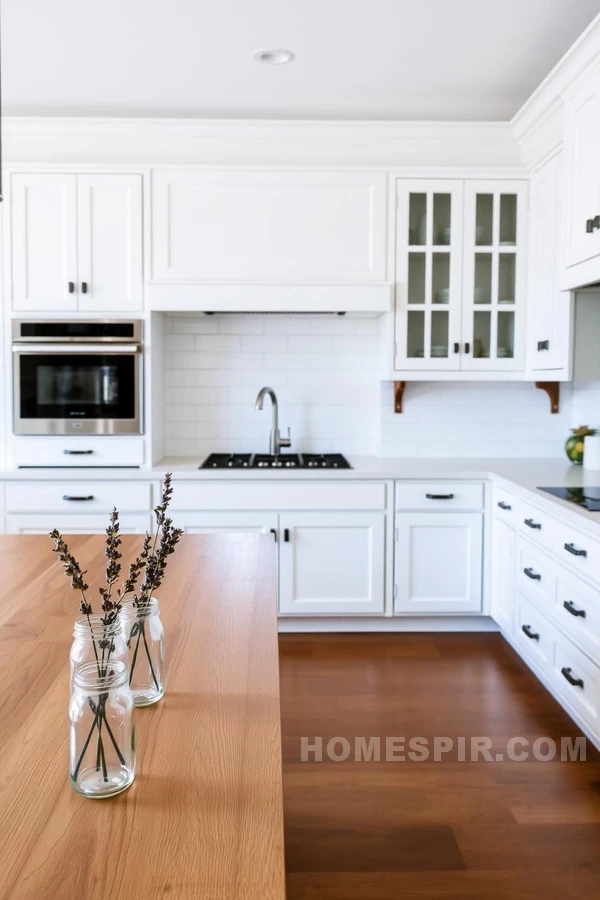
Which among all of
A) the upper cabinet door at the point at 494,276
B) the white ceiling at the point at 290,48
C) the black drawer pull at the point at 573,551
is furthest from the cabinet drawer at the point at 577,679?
the white ceiling at the point at 290,48

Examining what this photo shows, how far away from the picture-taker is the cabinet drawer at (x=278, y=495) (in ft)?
11.0

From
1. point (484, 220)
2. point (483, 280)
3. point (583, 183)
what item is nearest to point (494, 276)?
point (483, 280)

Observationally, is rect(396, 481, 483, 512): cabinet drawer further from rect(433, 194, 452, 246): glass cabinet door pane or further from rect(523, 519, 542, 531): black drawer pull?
rect(433, 194, 452, 246): glass cabinet door pane

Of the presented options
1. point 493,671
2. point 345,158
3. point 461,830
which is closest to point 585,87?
point 345,158

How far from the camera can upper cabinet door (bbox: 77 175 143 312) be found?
3.36 metres

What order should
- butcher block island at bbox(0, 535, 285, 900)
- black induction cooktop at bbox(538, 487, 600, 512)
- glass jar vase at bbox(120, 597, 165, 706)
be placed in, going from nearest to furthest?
butcher block island at bbox(0, 535, 285, 900) < glass jar vase at bbox(120, 597, 165, 706) < black induction cooktop at bbox(538, 487, 600, 512)

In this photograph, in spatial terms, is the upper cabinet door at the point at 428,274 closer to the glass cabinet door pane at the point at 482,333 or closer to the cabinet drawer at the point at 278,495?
the glass cabinet door pane at the point at 482,333

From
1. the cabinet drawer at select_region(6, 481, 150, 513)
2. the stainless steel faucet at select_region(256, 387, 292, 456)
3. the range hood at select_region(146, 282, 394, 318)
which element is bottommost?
the cabinet drawer at select_region(6, 481, 150, 513)

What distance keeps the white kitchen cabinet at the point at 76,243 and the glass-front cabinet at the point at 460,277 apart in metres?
1.31

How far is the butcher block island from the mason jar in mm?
141

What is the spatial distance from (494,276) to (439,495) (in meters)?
1.12

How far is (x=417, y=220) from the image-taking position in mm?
3475

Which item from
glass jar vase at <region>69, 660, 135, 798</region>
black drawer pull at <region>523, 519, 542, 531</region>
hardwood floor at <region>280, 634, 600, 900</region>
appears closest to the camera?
glass jar vase at <region>69, 660, 135, 798</region>

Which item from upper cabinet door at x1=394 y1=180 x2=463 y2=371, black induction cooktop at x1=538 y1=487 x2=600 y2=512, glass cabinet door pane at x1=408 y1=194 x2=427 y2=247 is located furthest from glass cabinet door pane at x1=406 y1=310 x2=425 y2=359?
black induction cooktop at x1=538 y1=487 x2=600 y2=512
